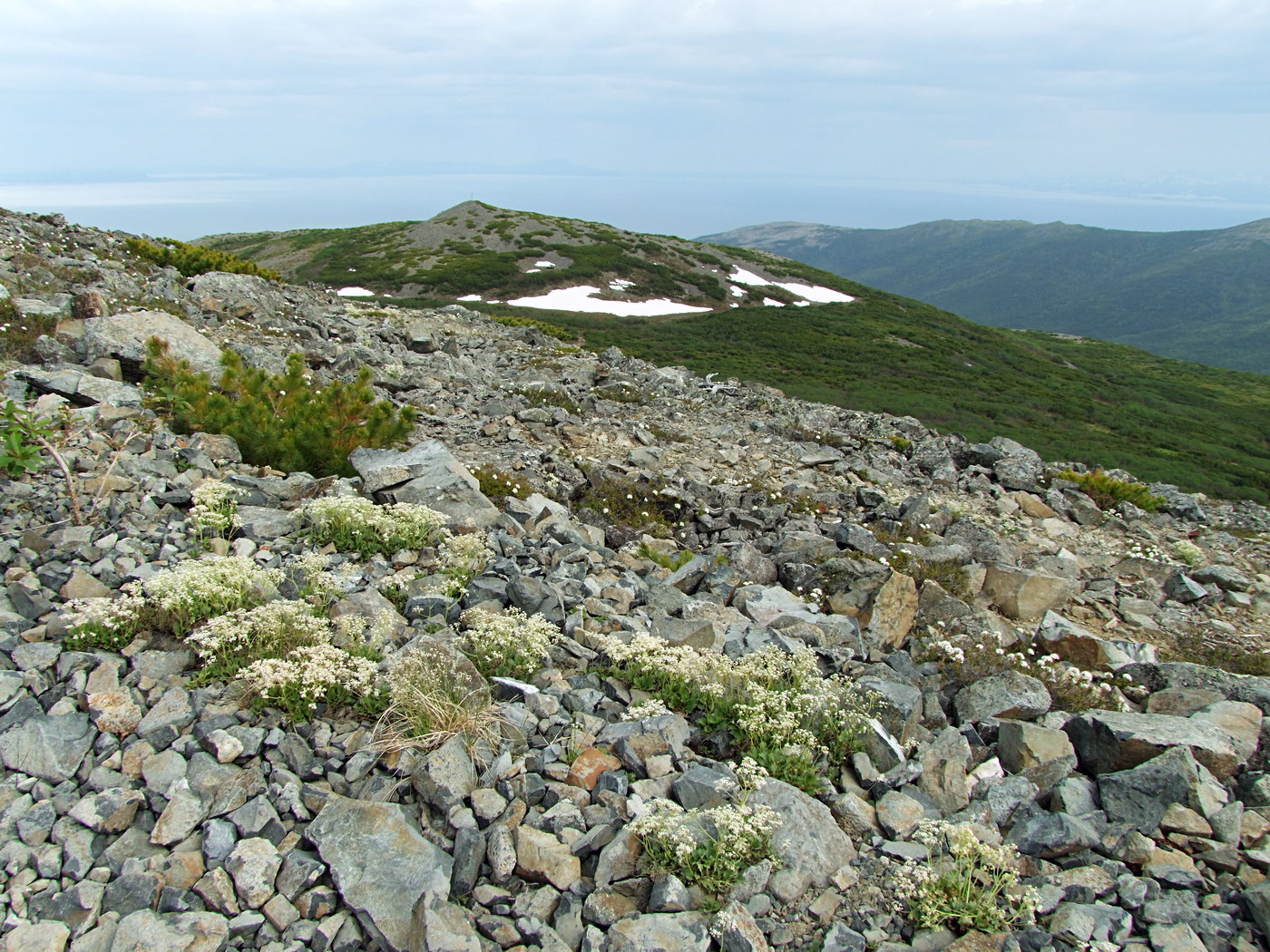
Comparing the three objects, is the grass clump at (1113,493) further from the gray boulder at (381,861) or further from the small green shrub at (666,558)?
the gray boulder at (381,861)

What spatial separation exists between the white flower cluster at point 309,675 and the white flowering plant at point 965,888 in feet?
11.0

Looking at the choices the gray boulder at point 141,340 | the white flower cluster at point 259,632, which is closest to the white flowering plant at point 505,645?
the white flower cluster at point 259,632

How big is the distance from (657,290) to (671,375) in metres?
46.0

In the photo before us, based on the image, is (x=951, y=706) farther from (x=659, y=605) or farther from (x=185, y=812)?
(x=185, y=812)

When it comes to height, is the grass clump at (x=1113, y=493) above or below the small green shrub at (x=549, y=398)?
below

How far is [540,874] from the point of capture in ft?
11.7

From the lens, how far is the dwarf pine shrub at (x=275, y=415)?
841 cm

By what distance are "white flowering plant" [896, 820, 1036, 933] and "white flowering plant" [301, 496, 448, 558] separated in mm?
4630

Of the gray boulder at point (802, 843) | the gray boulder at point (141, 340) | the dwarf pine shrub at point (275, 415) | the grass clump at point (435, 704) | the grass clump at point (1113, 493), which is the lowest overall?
the grass clump at point (1113, 493)

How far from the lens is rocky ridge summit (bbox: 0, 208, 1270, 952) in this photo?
11.2 feet

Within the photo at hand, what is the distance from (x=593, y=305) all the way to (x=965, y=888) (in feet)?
199

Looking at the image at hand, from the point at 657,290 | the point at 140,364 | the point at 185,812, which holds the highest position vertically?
the point at 657,290

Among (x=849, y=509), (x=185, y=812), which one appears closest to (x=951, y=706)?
(x=185, y=812)

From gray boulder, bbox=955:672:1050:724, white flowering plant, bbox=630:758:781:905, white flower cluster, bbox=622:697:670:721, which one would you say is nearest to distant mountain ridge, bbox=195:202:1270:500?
gray boulder, bbox=955:672:1050:724
